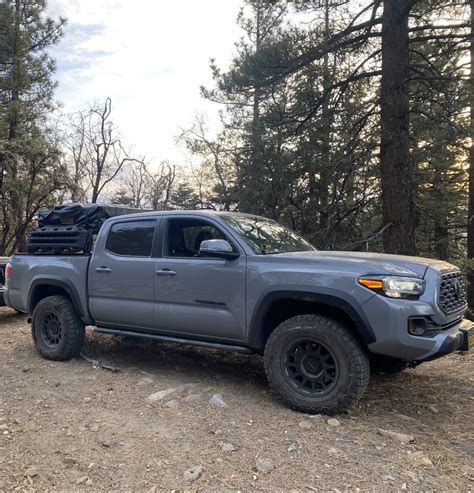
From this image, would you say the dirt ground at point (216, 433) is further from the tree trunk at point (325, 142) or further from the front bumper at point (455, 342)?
the tree trunk at point (325, 142)

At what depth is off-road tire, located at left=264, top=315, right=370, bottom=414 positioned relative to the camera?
385cm

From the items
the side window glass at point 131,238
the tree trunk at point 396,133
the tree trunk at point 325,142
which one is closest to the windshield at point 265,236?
the side window glass at point 131,238

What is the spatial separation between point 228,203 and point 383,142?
5.13m

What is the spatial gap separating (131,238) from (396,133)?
5881 mm

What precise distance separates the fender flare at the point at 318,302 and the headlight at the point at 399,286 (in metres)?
0.24

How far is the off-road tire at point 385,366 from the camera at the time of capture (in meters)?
4.68

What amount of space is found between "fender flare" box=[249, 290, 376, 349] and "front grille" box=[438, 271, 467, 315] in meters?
0.65

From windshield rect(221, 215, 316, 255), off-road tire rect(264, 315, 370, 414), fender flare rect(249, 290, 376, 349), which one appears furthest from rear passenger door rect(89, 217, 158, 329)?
off-road tire rect(264, 315, 370, 414)

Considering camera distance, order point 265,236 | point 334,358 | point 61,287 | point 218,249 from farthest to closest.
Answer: point 61,287 < point 265,236 < point 218,249 < point 334,358

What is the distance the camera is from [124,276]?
17.4 ft

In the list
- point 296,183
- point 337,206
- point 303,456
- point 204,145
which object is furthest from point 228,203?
point 303,456

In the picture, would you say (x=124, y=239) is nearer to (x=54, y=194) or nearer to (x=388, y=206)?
(x=388, y=206)

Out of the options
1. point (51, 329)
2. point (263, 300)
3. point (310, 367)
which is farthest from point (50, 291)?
point (310, 367)

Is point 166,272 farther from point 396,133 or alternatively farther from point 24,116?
point 24,116
